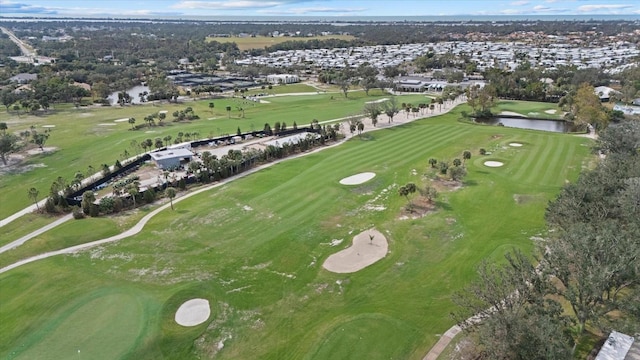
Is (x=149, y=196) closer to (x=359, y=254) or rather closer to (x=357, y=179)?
(x=357, y=179)

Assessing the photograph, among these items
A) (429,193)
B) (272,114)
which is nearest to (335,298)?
(429,193)

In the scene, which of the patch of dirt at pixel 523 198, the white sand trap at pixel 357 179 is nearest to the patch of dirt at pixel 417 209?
the white sand trap at pixel 357 179

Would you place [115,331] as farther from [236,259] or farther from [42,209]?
[42,209]

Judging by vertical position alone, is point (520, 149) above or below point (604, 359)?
below

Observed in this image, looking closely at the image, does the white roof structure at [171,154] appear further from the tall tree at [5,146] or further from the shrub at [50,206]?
the tall tree at [5,146]

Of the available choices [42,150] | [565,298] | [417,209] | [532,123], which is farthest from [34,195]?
[532,123]

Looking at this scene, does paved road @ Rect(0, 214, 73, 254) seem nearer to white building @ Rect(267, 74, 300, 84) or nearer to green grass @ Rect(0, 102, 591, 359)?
green grass @ Rect(0, 102, 591, 359)
